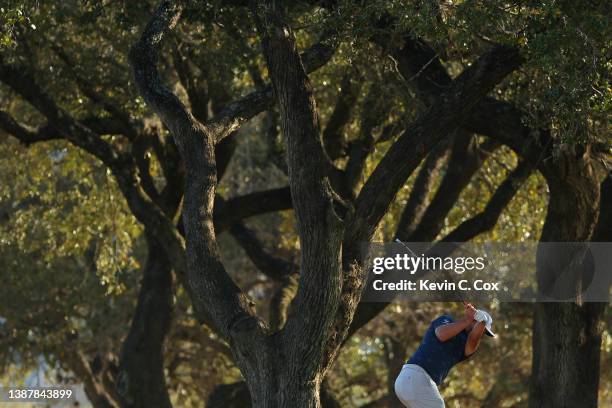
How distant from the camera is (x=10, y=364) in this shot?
25.9m

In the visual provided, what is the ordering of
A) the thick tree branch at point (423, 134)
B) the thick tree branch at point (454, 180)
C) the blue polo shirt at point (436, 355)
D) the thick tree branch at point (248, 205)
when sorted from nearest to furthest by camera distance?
the blue polo shirt at point (436, 355) < the thick tree branch at point (423, 134) < the thick tree branch at point (454, 180) < the thick tree branch at point (248, 205)

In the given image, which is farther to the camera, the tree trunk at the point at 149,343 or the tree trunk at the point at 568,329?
the tree trunk at the point at 149,343

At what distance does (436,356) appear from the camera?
9430mm

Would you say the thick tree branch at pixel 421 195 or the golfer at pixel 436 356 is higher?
the thick tree branch at pixel 421 195

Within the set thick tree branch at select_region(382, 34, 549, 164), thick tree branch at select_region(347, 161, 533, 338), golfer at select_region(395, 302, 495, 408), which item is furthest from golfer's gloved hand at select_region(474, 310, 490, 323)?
thick tree branch at select_region(347, 161, 533, 338)

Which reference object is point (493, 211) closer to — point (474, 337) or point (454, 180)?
point (454, 180)

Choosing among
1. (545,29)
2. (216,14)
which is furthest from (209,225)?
(545,29)

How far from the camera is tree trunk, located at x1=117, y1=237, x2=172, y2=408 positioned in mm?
16469

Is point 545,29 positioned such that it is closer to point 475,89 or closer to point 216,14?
point 475,89

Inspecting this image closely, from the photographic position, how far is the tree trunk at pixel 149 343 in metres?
16.5

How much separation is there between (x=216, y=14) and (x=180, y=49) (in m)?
4.14

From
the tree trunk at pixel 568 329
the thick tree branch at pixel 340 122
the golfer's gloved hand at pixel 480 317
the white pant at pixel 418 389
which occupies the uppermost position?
the thick tree branch at pixel 340 122

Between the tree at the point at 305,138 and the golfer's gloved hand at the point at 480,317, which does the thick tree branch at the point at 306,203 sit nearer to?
the tree at the point at 305,138

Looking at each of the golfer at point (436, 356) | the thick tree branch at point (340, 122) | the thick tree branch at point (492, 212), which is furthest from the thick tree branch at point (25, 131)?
the golfer at point (436, 356)
